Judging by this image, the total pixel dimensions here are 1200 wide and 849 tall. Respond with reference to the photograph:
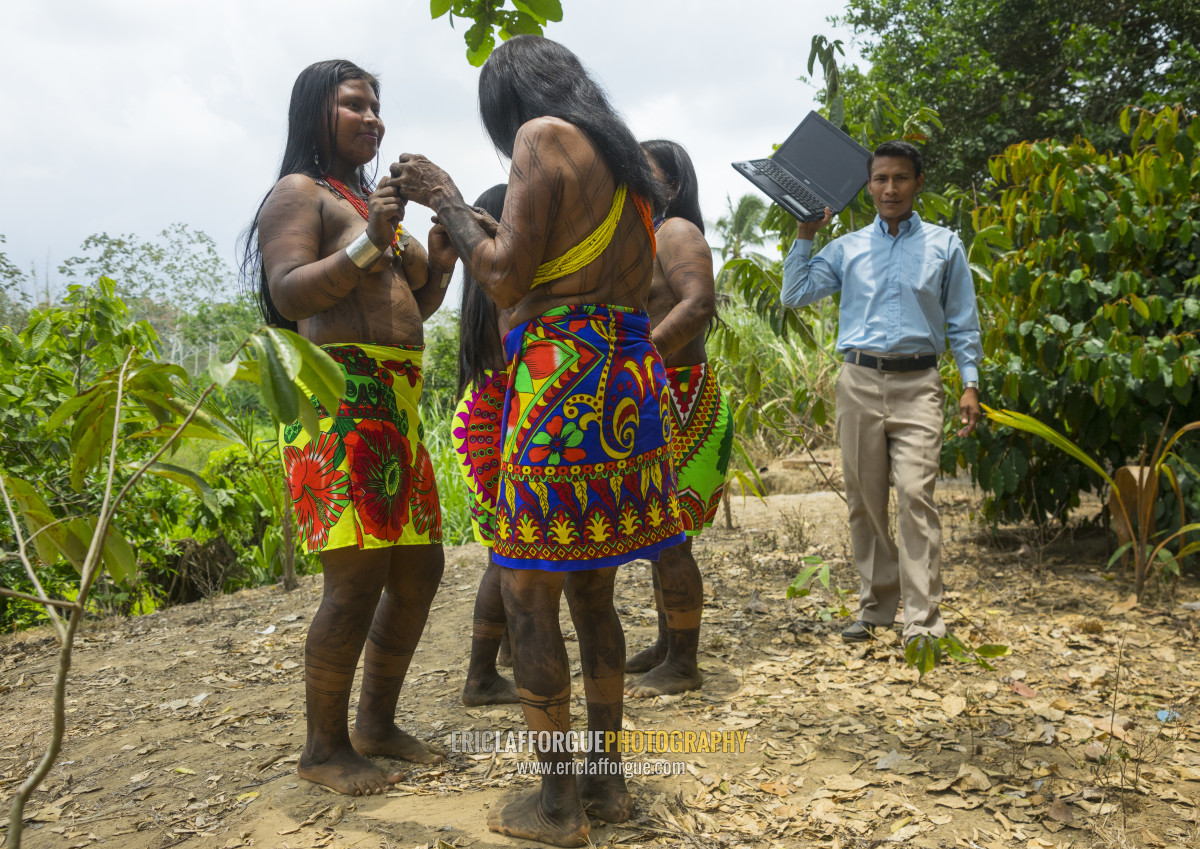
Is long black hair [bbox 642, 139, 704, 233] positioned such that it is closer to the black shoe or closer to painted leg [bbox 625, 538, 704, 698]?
painted leg [bbox 625, 538, 704, 698]

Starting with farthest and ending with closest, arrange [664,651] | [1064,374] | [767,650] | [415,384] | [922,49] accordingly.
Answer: [922,49] < [1064,374] < [767,650] < [664,651] < [415,384]

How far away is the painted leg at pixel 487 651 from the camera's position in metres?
3.02

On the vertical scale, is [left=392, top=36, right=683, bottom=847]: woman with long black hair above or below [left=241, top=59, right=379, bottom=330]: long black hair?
below

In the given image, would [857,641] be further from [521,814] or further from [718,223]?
[718,223]

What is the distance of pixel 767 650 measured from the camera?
3.65 meters

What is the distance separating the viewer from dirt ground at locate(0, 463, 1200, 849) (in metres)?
2.17

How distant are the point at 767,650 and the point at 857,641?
0.40 meters

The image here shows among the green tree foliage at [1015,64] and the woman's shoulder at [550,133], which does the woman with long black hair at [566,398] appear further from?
the green tree foliage at [1015,64]

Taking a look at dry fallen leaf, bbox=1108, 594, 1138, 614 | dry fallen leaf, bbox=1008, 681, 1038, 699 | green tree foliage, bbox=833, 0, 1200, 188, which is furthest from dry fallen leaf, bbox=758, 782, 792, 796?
green tree foliage, bbox=833, 0, 1200, 188

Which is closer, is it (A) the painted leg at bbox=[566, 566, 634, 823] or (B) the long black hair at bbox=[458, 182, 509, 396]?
(A) the painted leg at bbox=[566, 566, 634, 823]

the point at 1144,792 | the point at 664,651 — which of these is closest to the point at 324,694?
the point at 664,651

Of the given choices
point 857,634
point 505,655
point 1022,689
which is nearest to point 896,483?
point 857,634

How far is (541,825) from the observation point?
200cm

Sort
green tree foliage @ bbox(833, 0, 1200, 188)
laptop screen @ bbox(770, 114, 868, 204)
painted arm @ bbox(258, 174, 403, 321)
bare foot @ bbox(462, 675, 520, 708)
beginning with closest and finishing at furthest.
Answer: painted arm @ bbox(258, 174, 403, 321)
bare foot @ bbox(462, 675, 520, 708)
laptop screen @ bbox(770, 114, 868, 204)
green tree foliage @ bbox(833, 0, 1200, 188)
